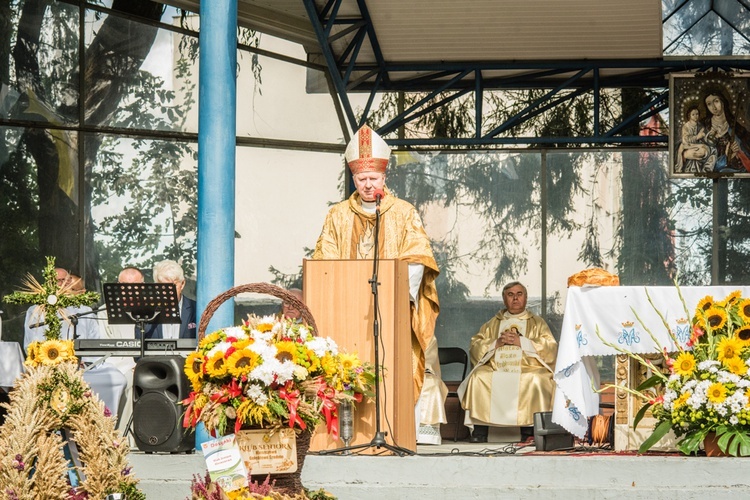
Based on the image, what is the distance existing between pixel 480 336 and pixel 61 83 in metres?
4.58

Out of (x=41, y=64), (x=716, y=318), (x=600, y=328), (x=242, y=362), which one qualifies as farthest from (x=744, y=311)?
(x=41, y=64)

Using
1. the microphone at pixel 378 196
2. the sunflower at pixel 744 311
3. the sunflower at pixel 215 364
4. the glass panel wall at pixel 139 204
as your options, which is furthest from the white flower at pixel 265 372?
the glass panel wall at pixel 139 204

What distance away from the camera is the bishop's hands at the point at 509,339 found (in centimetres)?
1071

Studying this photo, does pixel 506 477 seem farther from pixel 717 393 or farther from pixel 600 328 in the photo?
pixel 600 328

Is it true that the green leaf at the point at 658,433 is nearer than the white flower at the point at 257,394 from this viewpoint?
No

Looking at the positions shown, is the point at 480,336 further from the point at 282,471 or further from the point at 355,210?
the point at 282,471

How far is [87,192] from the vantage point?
38.2 feet

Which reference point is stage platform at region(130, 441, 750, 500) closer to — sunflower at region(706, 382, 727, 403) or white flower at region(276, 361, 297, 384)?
sunflower at region(706, 382, 727, 403)

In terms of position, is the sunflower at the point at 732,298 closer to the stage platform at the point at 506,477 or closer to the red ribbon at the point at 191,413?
the stage platform at the point at 506,477

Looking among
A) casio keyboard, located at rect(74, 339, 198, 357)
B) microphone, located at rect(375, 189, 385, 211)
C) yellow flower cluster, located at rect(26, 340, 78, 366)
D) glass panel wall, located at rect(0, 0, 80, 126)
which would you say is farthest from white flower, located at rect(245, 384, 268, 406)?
glass panel wall, located at rect(0, 0, 80, 126)

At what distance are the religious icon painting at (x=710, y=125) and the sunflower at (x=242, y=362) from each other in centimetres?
802

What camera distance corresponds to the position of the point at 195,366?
5098mm

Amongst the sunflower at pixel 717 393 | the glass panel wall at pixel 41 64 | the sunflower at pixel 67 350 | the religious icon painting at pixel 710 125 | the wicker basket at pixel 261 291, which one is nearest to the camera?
the wicker basket at pixel 261 291

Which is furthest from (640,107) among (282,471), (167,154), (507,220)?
(282,471)
